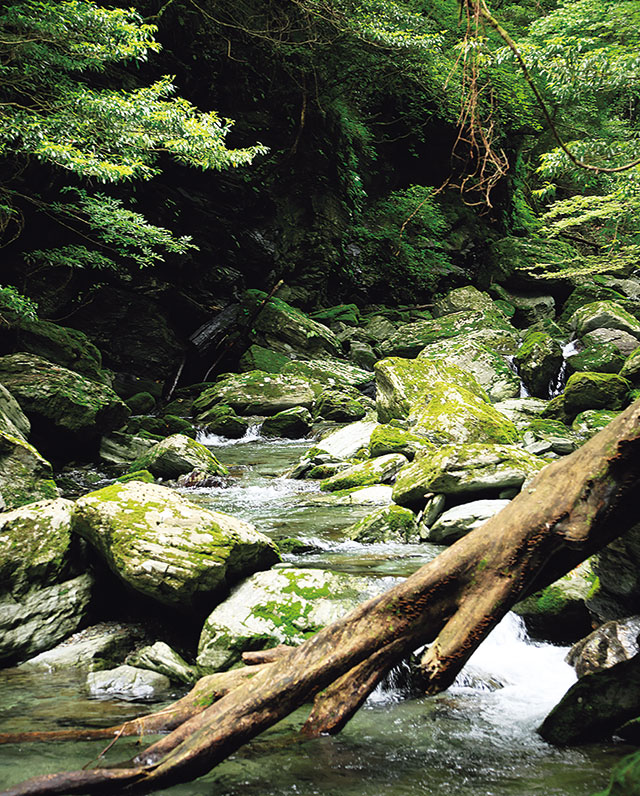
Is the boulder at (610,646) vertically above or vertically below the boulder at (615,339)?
below

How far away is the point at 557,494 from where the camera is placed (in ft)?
A: 6.73

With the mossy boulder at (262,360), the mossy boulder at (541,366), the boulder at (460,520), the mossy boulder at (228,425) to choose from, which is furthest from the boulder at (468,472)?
the mossy boulder at (262,360)

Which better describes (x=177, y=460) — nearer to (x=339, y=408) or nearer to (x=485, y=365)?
(x=339, y=408)

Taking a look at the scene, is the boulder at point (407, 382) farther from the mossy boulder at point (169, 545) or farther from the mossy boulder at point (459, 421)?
the mossy boulder at point (169, 545)

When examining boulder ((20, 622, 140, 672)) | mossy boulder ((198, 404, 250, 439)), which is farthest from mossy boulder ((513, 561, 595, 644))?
mossy boulder ((198, 404, 250, 439))

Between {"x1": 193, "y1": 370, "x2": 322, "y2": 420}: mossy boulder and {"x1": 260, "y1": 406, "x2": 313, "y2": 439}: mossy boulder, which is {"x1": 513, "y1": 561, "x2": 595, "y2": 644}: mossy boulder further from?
{"x1": 193, "y1": 370, "x2": 322, "y2": 420}: mossy boulder

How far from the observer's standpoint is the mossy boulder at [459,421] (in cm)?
738

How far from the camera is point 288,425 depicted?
1282cm

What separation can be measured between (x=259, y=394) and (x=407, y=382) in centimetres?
597

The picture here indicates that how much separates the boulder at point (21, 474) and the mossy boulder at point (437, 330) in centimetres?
1461

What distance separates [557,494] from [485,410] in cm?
618

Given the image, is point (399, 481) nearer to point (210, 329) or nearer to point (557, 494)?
point (557, 494)

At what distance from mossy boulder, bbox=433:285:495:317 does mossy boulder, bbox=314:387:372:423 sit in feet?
33.2

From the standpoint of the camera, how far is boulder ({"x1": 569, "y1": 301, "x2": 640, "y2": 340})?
15.8 m
